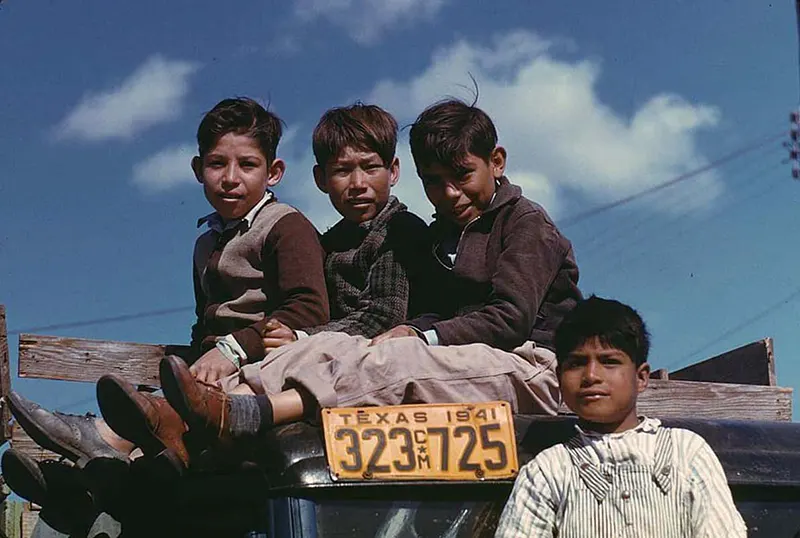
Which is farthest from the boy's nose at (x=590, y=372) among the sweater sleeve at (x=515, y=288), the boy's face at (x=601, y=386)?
the sweater sleeve at (x=515, y=288)

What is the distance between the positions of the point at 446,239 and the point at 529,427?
1.30 m

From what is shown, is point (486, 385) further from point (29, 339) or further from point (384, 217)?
point (29, 339)

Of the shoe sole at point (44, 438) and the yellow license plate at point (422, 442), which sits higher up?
the shoe sole at point (44, 438)

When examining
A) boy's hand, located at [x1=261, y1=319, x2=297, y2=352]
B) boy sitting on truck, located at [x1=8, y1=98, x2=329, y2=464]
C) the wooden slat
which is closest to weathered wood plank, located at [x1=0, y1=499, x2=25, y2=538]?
the wooden slat

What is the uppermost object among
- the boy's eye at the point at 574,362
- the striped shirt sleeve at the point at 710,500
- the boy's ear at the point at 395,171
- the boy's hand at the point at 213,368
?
the boy's ear at the point at 395,171

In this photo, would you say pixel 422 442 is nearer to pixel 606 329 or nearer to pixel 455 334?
pixel 606 329

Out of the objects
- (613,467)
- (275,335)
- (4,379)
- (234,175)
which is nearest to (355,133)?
(234,175)

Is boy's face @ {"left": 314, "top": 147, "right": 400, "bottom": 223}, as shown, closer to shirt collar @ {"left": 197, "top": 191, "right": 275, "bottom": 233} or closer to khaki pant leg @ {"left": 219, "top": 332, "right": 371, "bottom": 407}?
shirt collar @ {"left": 197, "top": 191, "right": 275, "bottom": 233}

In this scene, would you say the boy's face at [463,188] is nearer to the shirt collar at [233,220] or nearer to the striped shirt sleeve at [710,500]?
the shirt collar at [233,220]

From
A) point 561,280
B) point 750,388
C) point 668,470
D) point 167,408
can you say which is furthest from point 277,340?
point 750,388

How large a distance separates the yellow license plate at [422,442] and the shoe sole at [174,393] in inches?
13.8

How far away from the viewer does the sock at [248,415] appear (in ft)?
10.3

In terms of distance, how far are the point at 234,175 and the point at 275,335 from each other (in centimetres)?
91

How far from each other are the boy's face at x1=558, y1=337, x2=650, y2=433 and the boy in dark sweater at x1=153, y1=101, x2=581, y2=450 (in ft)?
1.07
